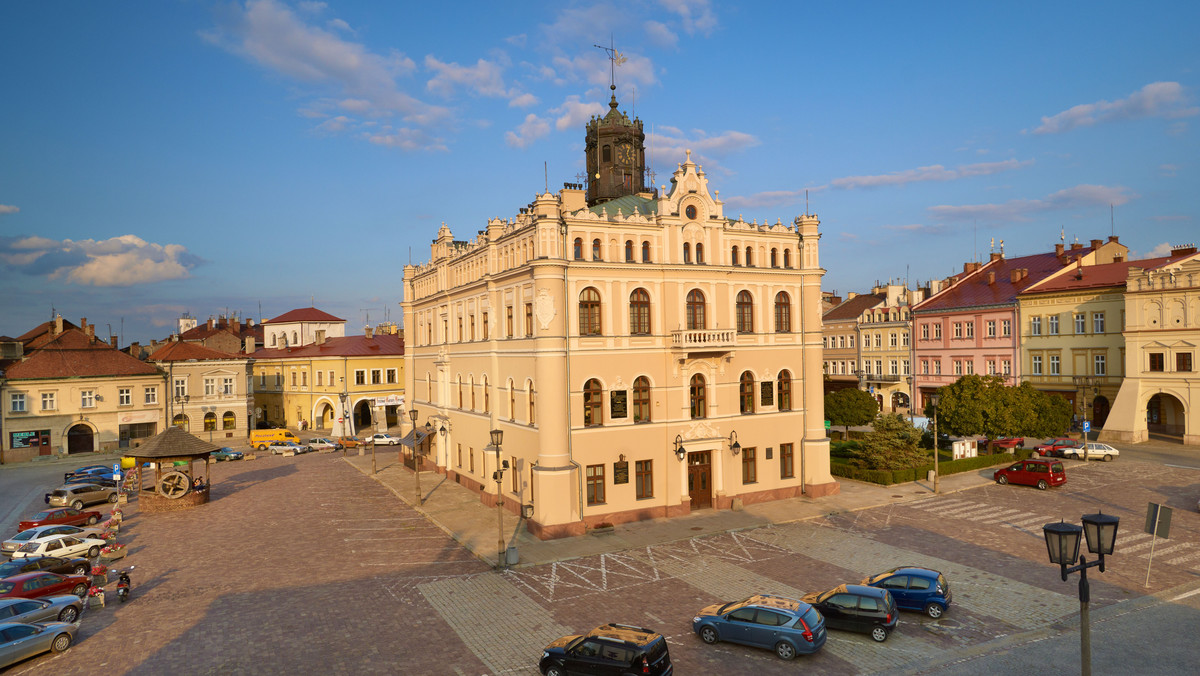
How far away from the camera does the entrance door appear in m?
34.7

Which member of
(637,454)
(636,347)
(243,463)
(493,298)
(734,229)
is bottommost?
(243,463)

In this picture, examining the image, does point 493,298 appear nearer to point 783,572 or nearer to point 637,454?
point 637,454

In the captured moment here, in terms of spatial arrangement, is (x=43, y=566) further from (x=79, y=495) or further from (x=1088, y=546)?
(x=1088, y=546)

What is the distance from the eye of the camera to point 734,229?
36.4 meters

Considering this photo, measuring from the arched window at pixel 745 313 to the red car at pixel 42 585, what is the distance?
99.2 ft

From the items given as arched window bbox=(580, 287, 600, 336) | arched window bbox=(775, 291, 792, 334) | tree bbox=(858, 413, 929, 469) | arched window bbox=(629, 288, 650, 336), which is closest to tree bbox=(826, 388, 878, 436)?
tree bbox=(858, 413, 929, 469)

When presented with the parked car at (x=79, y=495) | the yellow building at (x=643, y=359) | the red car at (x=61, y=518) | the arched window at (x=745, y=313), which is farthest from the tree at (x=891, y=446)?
the parked car at (x=79, y=495)

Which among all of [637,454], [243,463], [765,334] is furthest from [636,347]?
[243,463]

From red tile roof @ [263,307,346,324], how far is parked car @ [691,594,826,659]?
288 ft

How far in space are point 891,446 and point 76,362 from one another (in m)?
66.9

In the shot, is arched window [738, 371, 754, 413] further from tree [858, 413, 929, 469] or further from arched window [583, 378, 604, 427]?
tree [858, 413, 929, 469]

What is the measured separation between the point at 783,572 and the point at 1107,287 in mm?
47884

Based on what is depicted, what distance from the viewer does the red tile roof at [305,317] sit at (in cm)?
9581

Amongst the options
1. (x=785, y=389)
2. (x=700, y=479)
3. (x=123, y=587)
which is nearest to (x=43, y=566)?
(x=123, y=587)
